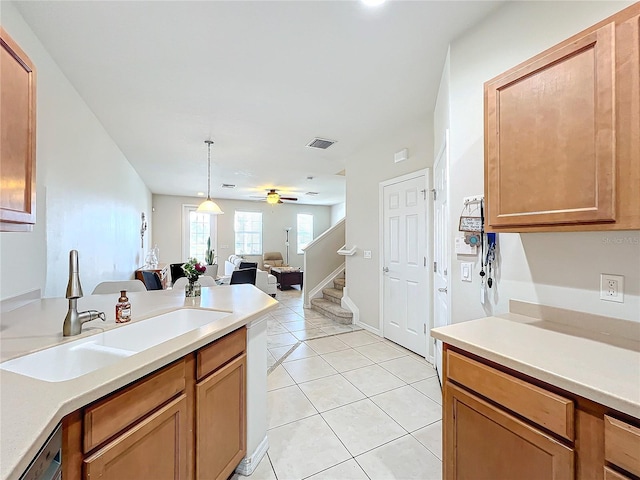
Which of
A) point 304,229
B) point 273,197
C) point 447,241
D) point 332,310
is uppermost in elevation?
point 273,197

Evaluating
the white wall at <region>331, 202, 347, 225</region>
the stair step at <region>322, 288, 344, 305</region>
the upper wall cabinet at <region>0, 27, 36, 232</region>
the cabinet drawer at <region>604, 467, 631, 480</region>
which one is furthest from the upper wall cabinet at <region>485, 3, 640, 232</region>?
the white wall at <region>331, 202, 347, 225</region>

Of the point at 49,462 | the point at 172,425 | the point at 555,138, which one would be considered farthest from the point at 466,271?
the point at 49,462

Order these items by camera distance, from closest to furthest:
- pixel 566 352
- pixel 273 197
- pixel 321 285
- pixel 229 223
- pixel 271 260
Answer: pixel 566 352, pixel 321 285, pixel 273 197, pixel 229 223, pixel 271 260

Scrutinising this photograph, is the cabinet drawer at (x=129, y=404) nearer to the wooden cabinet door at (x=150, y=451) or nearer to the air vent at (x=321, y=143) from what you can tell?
the wooden cabinet door at (x=150, y=451)

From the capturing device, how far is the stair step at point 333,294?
4.85 m

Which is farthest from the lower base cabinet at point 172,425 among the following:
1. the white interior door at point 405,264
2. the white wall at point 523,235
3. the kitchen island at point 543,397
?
the white interior door at point 405,264

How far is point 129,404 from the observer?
92cm

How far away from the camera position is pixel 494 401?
1092 millimetres

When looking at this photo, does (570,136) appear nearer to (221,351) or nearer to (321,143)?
(221,351)

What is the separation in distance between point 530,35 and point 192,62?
225cm

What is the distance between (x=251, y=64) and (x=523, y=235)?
2237mm

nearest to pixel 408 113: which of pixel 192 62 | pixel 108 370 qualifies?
pixel 192 62

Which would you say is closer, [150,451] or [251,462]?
[150,451]

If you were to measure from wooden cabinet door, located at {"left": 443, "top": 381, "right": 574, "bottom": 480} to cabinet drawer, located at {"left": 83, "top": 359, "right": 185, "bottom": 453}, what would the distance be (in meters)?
1.20
